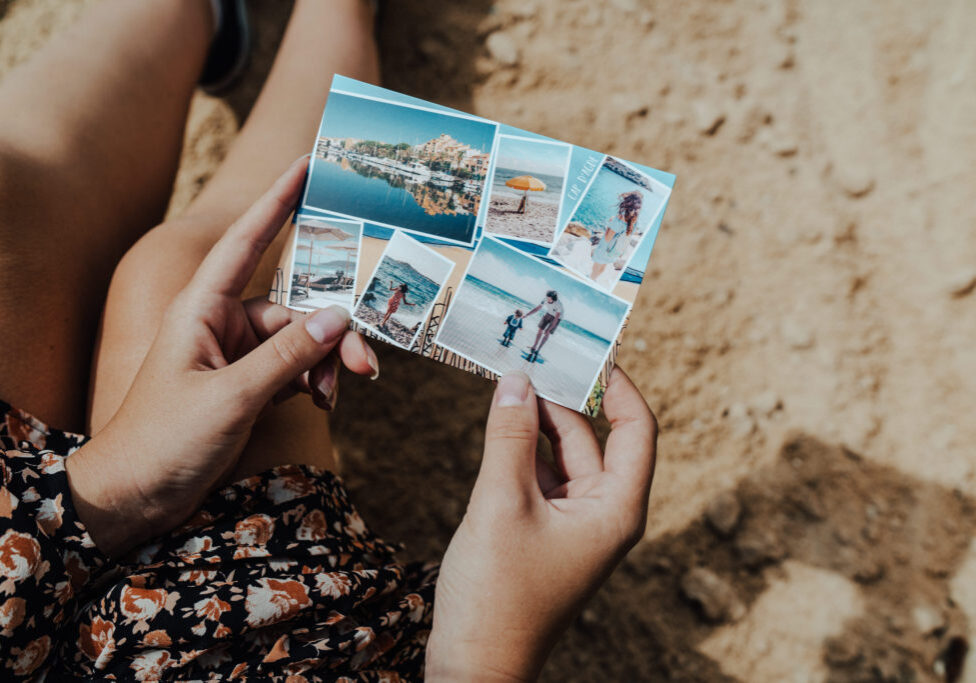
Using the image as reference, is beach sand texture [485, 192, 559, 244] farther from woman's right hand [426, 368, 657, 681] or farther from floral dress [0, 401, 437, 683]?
floral dress [0, 401, 437, 683]

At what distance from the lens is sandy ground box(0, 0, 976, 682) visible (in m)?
1.37

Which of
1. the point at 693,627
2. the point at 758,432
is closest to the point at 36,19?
the point at 758,432

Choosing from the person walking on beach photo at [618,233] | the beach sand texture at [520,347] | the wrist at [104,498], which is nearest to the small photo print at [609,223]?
the person walking on beach photo at [618,233]

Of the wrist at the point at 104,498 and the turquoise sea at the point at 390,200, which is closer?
the wrist at the point at 104,498

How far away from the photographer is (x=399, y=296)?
96 cm

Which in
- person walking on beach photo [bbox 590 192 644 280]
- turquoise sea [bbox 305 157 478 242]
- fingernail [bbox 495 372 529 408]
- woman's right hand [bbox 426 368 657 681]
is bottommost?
woman's right hand [bbox 426 368 657 681]

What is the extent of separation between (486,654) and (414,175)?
712 millimetres

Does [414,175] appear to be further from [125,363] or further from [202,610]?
[202,610]

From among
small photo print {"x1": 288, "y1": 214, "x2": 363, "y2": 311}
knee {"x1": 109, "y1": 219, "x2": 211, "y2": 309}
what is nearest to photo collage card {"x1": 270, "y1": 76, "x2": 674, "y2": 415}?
small photo print {"x1": 288, "y1": 214, "x2": 363, "y2": 311}

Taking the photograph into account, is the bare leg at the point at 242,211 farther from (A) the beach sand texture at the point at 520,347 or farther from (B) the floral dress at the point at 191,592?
(A) the beach sand texture at the point at 520,347

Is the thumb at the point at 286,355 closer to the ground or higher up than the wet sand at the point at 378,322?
closer to the ground

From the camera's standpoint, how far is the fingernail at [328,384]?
990 millimetres

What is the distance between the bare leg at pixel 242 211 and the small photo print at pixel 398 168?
0.26m

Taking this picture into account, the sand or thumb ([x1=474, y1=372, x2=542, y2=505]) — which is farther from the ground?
the sand
